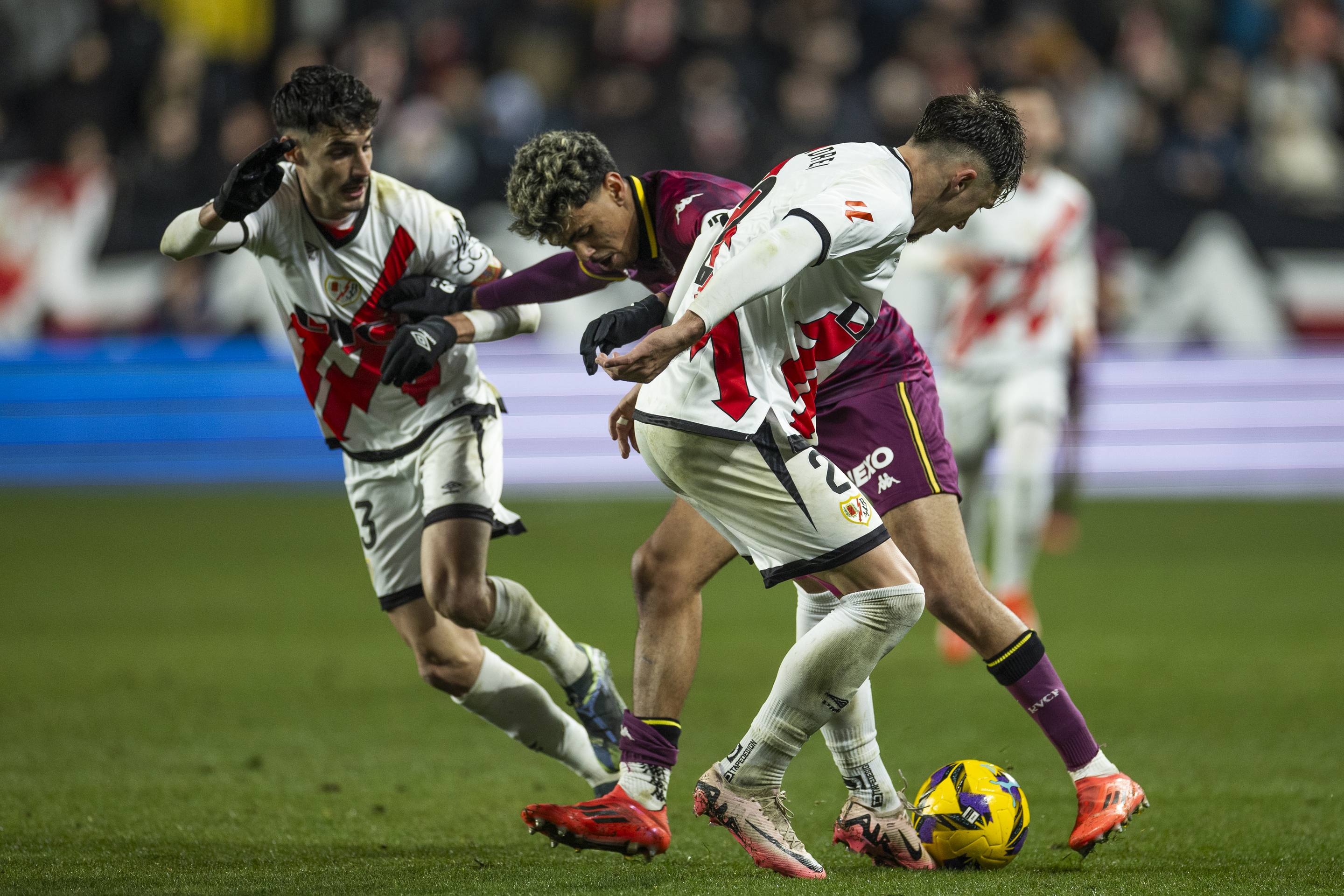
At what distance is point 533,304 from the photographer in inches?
197

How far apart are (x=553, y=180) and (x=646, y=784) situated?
1653 mm

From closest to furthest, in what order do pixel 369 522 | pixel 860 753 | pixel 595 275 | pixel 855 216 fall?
pixel 855 216 < pixel 860 753 < pixel 595 275 < pixel 369 522

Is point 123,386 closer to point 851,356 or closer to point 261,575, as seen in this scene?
point 261,575

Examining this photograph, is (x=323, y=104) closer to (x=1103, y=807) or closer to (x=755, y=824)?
(x=755, y=824)

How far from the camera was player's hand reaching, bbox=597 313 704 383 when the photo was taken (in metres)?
3.43

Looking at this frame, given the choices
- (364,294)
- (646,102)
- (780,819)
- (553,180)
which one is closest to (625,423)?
(553,180)

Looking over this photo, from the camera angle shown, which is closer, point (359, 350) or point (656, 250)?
point (656, 250)

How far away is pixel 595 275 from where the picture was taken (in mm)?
4656

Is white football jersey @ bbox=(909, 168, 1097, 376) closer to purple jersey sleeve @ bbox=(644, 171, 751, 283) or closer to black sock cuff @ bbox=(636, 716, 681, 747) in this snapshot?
purple jersey sleeve @ bbox=(644, 171, 751, 283)

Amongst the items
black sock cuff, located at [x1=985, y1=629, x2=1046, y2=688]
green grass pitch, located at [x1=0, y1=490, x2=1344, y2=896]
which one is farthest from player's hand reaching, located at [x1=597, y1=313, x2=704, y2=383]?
black sock cuff, located at [x1=985, y1=629, x2=1046, y2=688]

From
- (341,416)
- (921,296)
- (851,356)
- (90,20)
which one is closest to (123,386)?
(90,20)

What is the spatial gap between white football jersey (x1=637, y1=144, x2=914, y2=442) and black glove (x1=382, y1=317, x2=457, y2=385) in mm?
Answer: 843

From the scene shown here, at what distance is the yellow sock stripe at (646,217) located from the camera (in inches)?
171

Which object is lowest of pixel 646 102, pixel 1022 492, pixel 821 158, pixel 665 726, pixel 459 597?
pixel 1022 492
